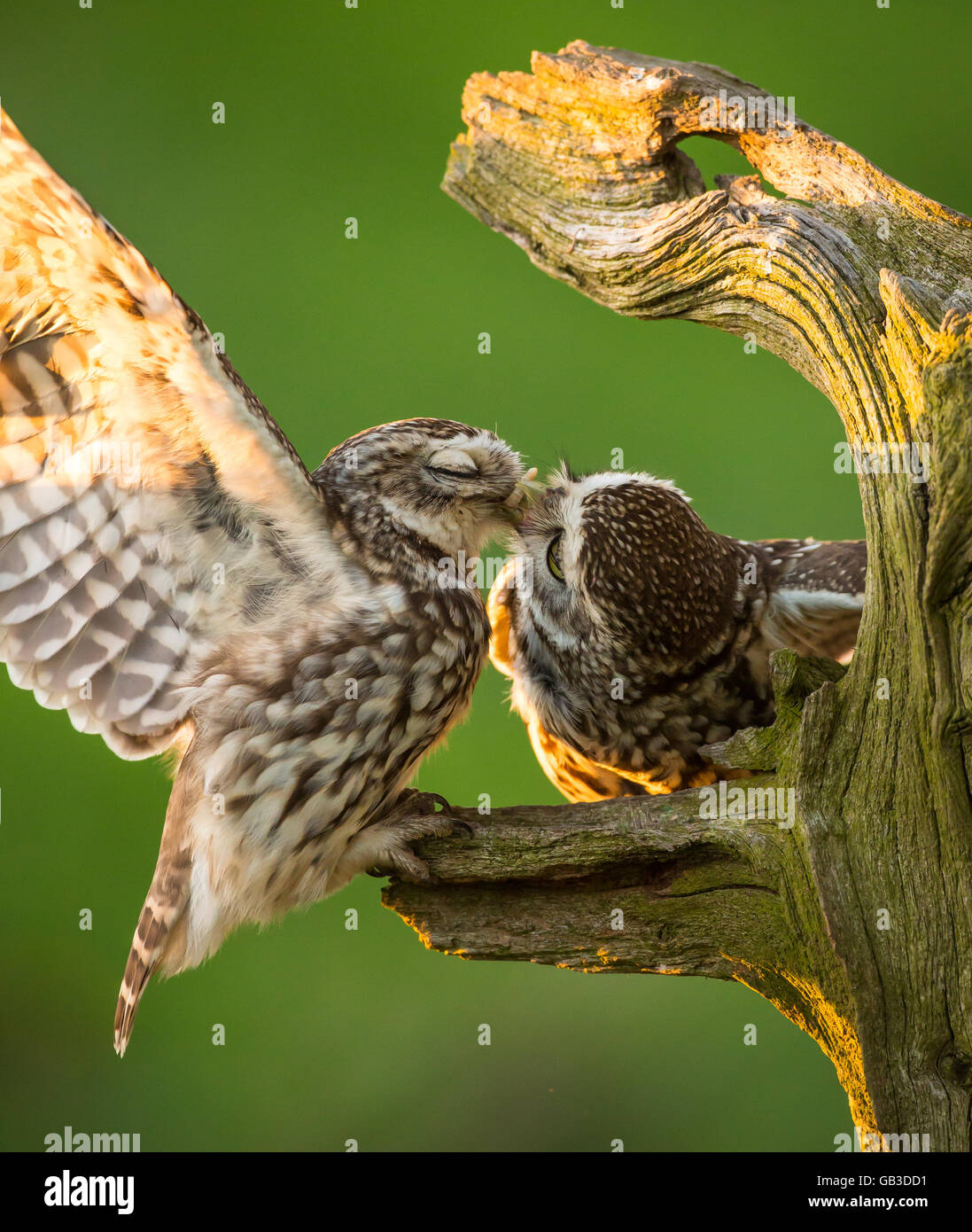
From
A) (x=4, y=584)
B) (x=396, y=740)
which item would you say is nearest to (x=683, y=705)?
(x=396, y=740)

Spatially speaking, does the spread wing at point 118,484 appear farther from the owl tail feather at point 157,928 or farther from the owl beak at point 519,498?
the owl beak at point 519,498

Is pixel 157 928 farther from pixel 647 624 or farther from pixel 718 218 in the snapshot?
pixel 718 218

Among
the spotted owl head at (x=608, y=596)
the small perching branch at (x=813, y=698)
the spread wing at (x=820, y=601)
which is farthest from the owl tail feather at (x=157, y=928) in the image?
the spread wing at (x=820, y=601)

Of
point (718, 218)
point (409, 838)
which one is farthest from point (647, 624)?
point (718, 218)

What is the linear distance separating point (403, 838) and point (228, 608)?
518 millimetres

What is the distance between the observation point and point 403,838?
207 cm

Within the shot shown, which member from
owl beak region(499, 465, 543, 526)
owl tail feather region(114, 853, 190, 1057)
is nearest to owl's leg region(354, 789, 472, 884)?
owl tail feather region(114, 853, 190, 1057)

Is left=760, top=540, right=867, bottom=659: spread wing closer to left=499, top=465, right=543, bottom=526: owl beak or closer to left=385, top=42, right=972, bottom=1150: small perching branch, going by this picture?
left=385, top=42, right=972, bottom=1150: small perching branch

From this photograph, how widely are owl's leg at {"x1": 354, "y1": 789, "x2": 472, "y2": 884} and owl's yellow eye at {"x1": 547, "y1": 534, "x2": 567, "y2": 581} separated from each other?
519 millimetres

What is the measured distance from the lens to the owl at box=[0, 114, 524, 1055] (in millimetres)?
1950

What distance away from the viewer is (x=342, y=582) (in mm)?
2104

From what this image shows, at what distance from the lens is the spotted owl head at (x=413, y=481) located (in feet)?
7.01

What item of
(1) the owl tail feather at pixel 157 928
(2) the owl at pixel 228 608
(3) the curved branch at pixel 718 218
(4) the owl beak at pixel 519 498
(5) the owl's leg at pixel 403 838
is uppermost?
(3) the curved branch at pixel 718 218

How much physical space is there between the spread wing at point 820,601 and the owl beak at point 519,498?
0.54 m
